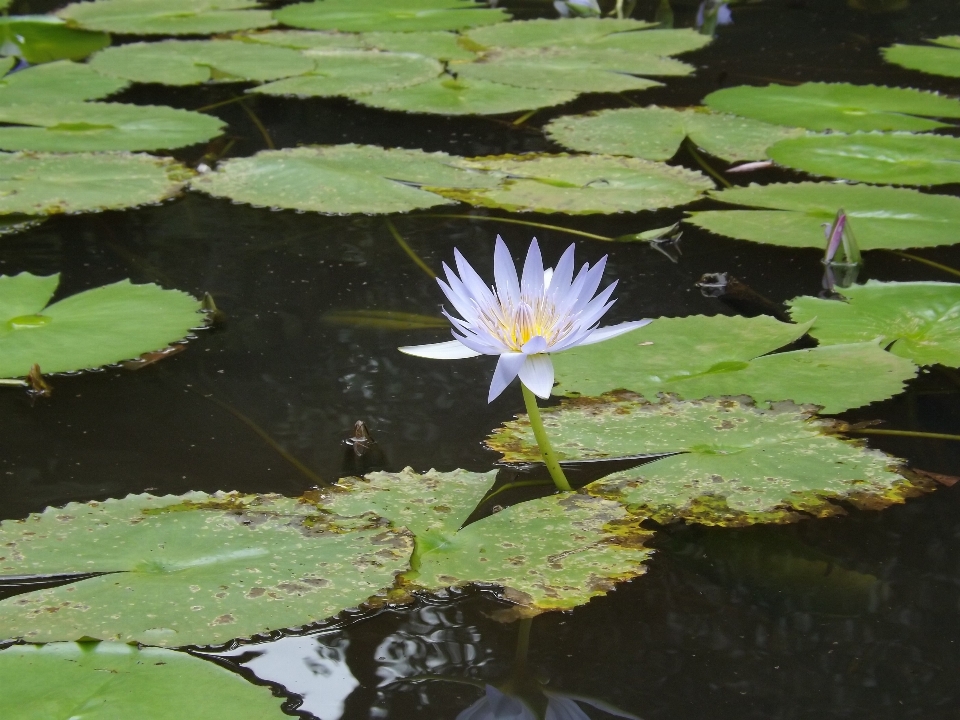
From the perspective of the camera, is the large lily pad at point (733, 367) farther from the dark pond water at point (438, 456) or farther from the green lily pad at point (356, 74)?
the green lily pad at point (356, 74)

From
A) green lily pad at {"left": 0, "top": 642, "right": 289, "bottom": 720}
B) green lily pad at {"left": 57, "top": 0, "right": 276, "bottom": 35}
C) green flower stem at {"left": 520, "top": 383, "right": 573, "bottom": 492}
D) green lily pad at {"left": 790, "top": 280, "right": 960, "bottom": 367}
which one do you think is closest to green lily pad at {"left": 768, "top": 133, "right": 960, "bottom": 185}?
green lily pad at {"left": 790, "top": 280, "right": 960, "bottom": 367}

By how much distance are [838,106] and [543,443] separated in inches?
85.7

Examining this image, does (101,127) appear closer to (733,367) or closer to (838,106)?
(733,367)

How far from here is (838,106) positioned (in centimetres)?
294

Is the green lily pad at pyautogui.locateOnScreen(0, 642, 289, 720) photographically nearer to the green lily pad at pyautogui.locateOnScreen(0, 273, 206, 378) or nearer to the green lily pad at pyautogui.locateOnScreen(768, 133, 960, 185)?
the green lily pad at pyautogui.locateOnScreen(0, 273, 206, 378)

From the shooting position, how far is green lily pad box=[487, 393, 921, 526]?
1.19 meters

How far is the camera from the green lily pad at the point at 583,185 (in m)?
2.22

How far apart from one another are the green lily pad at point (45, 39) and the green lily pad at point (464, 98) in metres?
1.35

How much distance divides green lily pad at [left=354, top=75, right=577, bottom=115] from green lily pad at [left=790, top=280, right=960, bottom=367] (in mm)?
1344

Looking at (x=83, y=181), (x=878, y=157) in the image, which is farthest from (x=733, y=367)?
(x=83, y=181)

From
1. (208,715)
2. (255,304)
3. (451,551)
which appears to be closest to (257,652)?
(208,715)

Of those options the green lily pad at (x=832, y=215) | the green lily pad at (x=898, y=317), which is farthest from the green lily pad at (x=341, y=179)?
the green lily pad at (x=898, y=317)

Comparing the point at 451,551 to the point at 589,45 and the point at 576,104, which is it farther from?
the point at 589,45

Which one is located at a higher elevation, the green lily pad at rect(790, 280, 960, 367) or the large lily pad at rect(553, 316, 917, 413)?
the green lily pad at rect(790, 280, 960, 367)
